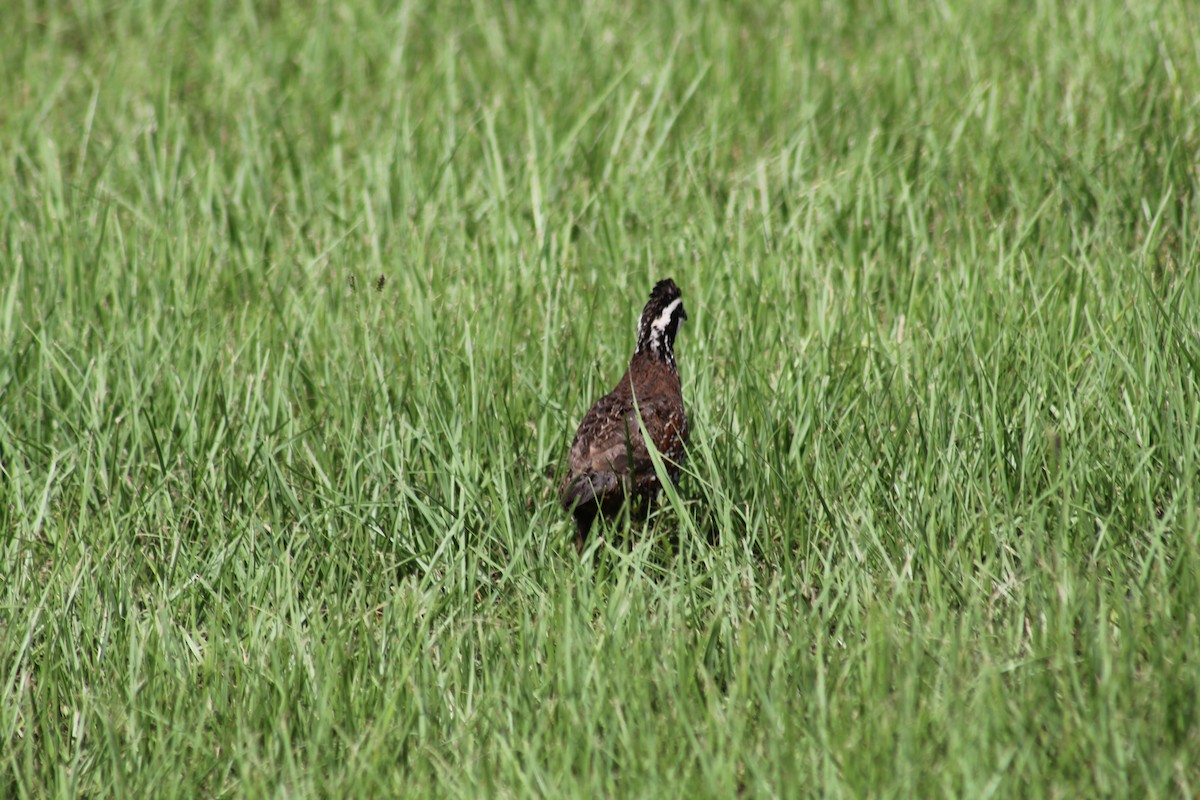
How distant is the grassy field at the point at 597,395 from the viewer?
9.56 feet

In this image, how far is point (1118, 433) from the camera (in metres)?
3.66

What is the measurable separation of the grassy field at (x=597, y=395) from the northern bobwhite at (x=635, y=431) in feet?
0.40

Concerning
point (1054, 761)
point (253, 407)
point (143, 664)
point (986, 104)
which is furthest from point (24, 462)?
point (986, 104)

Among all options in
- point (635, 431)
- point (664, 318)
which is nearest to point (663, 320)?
point (664, 318)

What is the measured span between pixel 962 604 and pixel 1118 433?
80 cm

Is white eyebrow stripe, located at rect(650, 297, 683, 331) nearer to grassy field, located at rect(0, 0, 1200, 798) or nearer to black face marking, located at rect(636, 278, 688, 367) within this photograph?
black face marking, located at rect(636, 278, 688, 367)

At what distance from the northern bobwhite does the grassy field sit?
12 centimetres

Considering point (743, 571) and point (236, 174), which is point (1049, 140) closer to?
point (743, 571)

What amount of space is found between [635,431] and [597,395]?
1.78 ft

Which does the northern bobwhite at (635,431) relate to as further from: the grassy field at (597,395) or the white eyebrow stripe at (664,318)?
the grassy field at (597,395)

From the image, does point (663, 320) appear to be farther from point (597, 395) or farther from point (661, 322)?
point (597, 395)

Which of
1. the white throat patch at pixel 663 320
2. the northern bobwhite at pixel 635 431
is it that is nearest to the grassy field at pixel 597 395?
the northern bobwhite at pixel 635 431

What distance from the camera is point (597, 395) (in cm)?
459

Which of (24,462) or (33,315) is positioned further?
(33,315)
